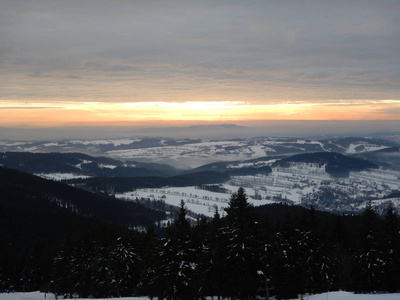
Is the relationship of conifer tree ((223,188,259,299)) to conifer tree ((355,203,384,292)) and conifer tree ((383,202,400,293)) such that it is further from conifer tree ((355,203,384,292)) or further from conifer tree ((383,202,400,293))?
conifer tree ((383,202,400,293))

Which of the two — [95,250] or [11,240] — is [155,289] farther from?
[11,240]

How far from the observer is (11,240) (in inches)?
6708

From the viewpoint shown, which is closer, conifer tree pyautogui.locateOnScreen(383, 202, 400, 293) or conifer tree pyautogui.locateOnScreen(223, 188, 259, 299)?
conifer tree pyautogui.locateOnScreen(223, 188, 259, 299)

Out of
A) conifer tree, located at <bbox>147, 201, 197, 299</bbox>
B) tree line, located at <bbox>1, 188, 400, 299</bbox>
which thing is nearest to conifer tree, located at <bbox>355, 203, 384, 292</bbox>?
tree line, located at <bbox>1, 188, 400, 299</bbox>

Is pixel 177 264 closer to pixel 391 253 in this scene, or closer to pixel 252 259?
pixel 252 259

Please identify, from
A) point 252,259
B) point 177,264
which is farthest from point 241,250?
point 177,264

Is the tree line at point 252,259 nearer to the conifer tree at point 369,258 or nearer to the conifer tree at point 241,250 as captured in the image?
the conifer tree at point 241,250

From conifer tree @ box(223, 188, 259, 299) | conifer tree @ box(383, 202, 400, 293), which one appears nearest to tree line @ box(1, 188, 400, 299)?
conifer tree @ box(223, 188, 259, 299)

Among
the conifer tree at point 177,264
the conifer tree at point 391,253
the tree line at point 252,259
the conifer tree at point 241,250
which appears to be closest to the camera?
the conifer tree at point 241,250

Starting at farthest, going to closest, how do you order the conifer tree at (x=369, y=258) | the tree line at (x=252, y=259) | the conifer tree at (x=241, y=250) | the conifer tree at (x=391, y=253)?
the conifer tree at (x=369, y=258) < the conifer tree at (x=391, y=253) < the tree line at (x=252, y=259) < the conifer tree at (x=241, y=250)

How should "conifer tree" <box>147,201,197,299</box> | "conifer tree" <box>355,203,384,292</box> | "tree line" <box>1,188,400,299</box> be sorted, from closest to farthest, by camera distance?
"tree line" <box>1,188,400,299</box>, "conifer tree" <box>147,201,197,299</box>, "conifer tree" <box>355,203,384,292</box>

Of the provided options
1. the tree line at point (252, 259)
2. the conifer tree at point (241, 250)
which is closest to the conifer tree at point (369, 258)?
the tree line at point (252, 259)

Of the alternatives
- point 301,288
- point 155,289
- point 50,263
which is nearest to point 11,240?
point 50,263

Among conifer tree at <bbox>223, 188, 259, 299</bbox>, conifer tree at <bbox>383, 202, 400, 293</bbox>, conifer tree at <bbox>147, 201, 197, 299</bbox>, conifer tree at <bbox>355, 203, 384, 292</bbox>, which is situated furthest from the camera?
conifer tree at <bbox>355, 203, 384, 292</bbox>
